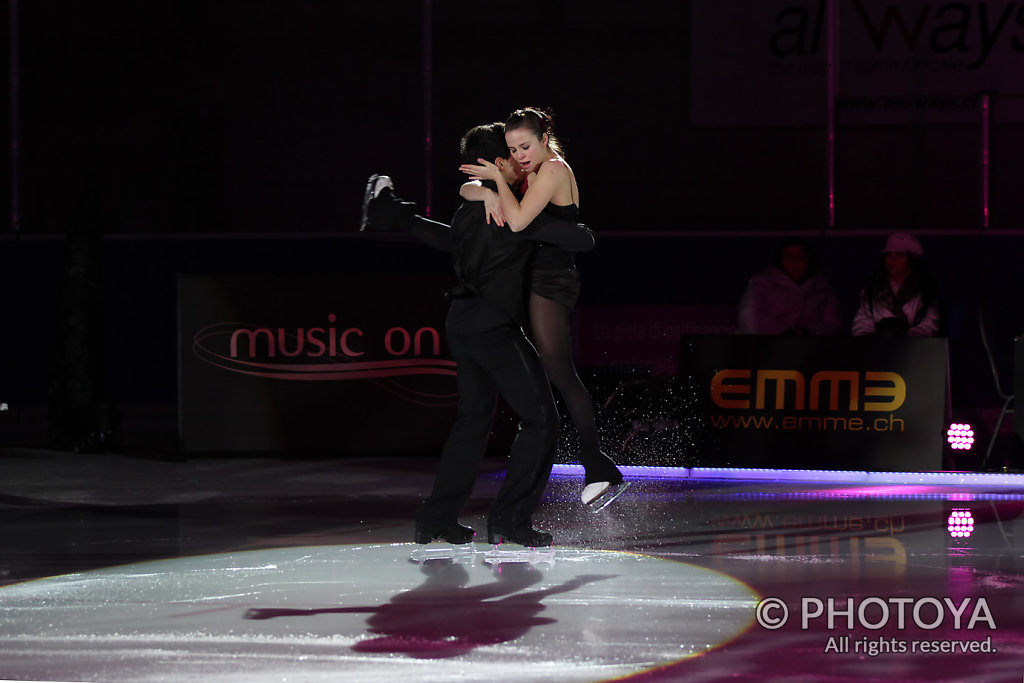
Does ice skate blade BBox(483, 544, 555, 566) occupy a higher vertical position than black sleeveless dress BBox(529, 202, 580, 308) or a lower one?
lower

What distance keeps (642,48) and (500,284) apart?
1019cm

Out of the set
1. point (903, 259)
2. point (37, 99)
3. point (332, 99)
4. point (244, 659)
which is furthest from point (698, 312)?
point (37, 99)

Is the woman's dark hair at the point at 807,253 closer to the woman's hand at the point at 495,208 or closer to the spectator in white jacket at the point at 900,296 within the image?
the spectator in white jacket at the point at 900,296

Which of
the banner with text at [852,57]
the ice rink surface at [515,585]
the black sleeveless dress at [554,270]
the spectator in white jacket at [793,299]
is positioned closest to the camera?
the ice rink surface at [515,585]

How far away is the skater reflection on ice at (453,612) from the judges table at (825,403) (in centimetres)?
310

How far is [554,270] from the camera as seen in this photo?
19.2 feet

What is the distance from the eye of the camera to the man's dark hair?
5.83 meters

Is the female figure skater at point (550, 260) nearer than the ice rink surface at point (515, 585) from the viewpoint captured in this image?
No

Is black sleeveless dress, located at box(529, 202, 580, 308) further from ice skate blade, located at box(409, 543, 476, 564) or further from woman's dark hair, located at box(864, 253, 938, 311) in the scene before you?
woman's dark hair, located at box(864, 253, 938, 311)

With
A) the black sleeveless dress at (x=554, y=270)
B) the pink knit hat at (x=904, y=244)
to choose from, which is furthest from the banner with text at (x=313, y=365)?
the black sleeveless dress at (x=554, y=270)

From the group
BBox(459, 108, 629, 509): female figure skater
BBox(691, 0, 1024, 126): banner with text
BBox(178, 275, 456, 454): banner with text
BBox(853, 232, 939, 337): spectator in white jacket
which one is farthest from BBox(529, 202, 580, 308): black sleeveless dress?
BBox(691, 0, 1024, 126): banner with text

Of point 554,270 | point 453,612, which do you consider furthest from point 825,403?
point 453,612

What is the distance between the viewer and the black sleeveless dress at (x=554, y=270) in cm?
582

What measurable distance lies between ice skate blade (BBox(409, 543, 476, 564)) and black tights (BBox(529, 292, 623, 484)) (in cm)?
60
